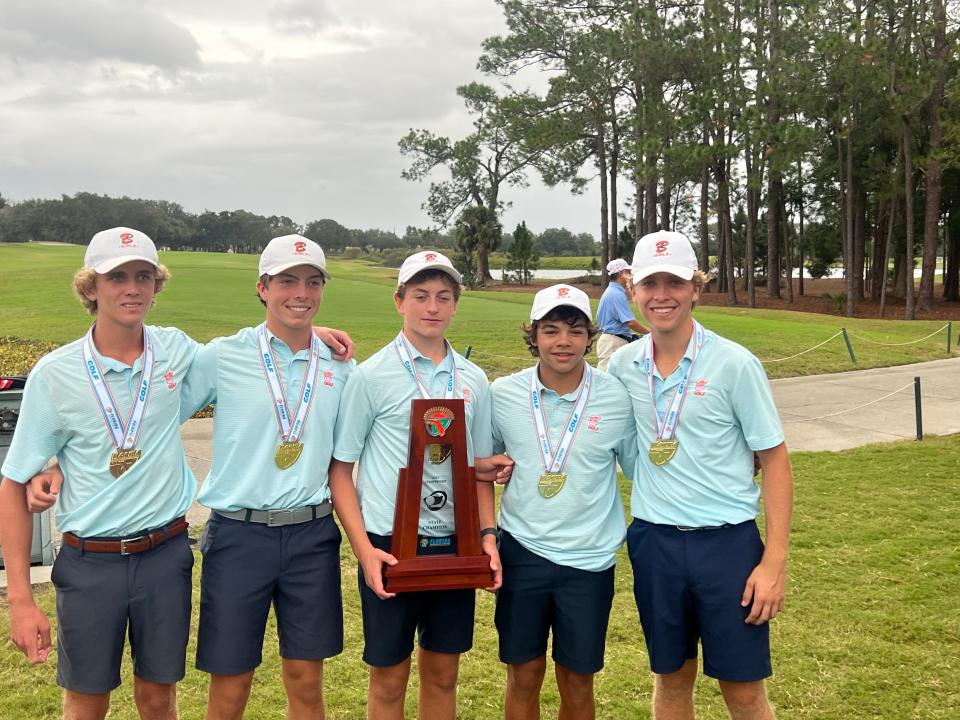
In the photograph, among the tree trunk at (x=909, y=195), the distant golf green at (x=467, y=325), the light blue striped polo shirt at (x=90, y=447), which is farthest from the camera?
the tree trunk at (x=909, y=195)

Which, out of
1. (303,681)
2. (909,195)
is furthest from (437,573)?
(909,195)

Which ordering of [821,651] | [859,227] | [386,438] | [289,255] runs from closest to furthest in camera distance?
[386,438] < [289,255] < [821,651] < [859,227]

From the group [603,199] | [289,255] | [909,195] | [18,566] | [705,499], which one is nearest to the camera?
[18,566]

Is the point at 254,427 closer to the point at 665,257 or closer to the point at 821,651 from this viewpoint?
the point at 665,257

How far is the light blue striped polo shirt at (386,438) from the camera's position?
312 centimetres

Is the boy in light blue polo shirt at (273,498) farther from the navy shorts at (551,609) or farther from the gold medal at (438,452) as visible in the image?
the navy shorts at (551,609)

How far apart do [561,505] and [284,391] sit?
1.15 m

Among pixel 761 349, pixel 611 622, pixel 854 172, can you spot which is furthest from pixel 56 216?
pixel 611 622

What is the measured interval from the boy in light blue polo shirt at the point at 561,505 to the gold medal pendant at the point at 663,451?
0.59ft

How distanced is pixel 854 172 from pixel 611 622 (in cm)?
3570

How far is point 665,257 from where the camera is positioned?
10.4 ft

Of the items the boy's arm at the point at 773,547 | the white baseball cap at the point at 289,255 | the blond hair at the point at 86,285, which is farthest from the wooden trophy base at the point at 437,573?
the blond hair at the point at 86,285

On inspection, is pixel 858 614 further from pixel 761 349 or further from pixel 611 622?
pixel 761 349

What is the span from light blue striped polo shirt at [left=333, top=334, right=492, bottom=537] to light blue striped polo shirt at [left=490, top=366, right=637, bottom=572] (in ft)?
0.72
